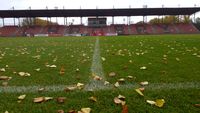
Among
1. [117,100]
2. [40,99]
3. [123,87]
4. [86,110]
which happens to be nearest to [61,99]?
[40,99]

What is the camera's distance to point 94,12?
2327 inches

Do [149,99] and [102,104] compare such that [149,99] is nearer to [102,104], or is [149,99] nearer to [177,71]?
[102,104]

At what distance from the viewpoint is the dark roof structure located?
56631mm

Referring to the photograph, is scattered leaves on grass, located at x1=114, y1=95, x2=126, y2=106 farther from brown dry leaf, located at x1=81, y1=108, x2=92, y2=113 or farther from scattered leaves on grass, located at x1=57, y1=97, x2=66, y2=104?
scattered leaves on grass, located at x1=57, y1=97, x2=66, y2=104

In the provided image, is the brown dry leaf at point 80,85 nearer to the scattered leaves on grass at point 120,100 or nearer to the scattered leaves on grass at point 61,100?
the scattered leaves on grass at point 61,100

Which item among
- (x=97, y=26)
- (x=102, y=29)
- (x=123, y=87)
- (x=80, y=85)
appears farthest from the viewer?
(x=97, y=26)

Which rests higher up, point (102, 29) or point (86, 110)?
point (102, 29)

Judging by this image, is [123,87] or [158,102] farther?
[123,87]

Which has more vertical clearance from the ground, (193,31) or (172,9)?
(172,9)

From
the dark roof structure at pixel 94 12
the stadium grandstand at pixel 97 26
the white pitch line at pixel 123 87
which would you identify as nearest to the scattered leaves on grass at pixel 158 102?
the white pitch line at pixel 123 87

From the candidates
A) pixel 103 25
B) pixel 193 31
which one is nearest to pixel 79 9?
pixel 103 25

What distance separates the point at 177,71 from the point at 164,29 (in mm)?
57835

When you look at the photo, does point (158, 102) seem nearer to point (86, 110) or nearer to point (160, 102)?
point (160, 102)

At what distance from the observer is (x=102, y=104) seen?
9.14 ft
